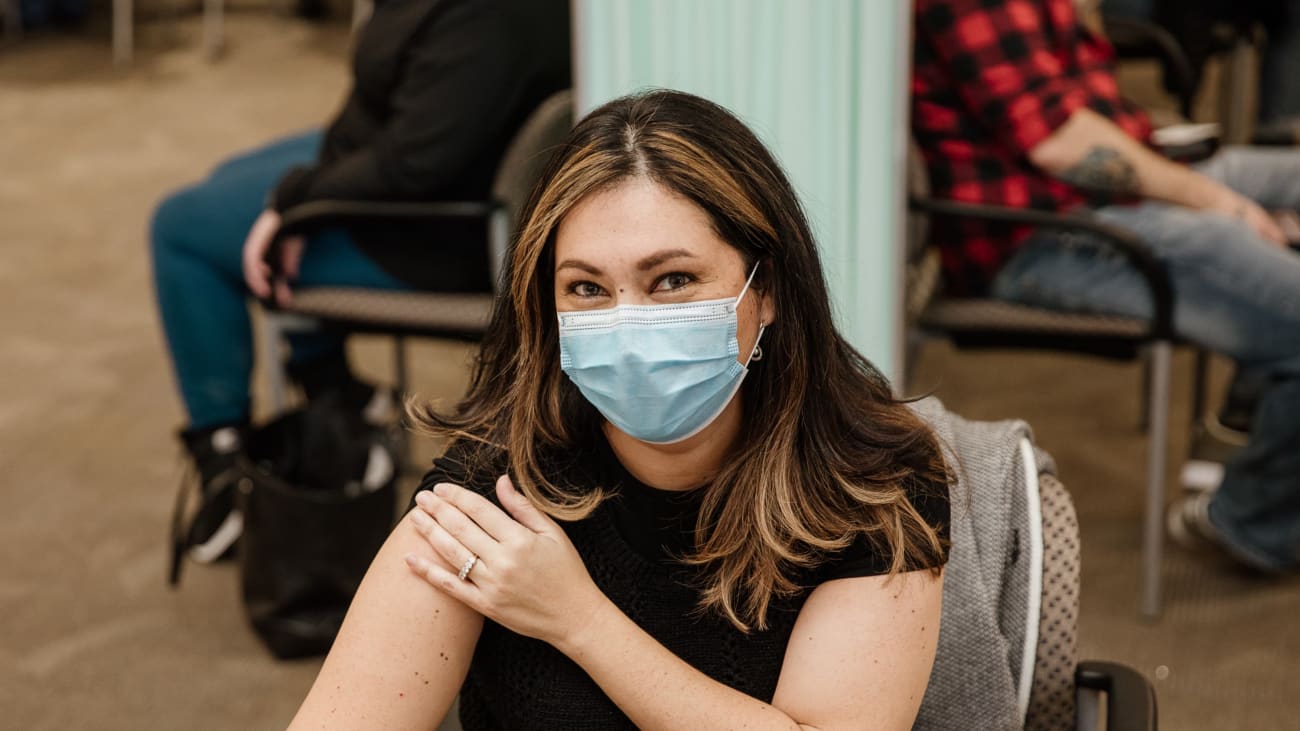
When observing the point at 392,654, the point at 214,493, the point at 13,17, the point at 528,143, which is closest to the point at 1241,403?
the point at 528,143

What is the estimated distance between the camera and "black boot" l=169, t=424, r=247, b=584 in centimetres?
289

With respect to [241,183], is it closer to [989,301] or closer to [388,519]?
[388,519]

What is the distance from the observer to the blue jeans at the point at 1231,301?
2551 mm

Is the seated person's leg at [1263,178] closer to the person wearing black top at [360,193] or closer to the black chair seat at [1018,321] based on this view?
the black chair seat at [1018,321]

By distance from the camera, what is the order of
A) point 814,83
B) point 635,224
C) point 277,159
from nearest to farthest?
point 635,224
point 814,83
point 277,159

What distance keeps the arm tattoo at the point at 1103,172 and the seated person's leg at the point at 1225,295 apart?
62 mm

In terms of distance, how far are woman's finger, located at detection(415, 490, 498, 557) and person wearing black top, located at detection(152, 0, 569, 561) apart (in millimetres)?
1314

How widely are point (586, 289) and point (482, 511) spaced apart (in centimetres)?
22

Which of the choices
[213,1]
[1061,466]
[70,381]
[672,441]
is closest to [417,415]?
[672,441]

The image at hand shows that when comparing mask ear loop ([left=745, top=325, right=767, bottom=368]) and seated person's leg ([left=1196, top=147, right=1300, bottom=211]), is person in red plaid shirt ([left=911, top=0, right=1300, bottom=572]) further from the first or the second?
mask ear loop ([left=745, top=325, right=767, bottom=368])

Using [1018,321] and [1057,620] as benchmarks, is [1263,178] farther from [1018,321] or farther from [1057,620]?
[1057,620]

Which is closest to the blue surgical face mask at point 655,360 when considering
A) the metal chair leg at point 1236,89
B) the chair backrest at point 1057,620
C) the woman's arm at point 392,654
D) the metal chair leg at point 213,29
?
the woman's arm at point 392,654

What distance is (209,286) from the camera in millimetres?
2938

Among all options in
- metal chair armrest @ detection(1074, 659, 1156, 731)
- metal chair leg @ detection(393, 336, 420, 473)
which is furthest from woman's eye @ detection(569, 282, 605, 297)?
metal chair leg @ detection(393, 336, 420, 473)
